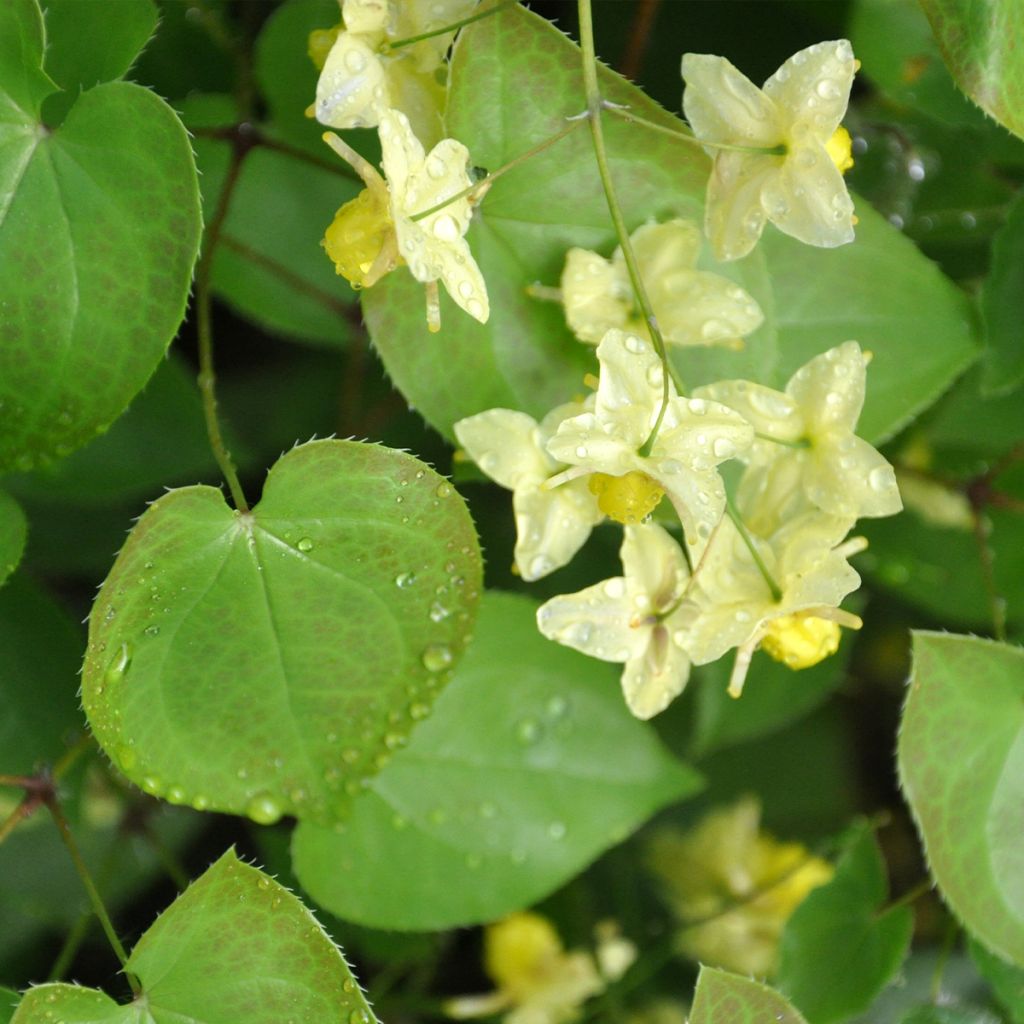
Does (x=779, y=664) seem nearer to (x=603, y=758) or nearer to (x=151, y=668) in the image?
(x=603, y=758)

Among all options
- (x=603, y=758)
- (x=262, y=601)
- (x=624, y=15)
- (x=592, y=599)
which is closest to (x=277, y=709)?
(x=262, y=601)

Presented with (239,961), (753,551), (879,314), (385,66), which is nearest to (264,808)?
(239,961)

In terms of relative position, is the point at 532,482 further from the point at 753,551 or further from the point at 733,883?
the point at 733,883

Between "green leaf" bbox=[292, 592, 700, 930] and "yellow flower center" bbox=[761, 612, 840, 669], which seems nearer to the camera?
"yellow flower center" bbox=[761, 612, 840, 669]

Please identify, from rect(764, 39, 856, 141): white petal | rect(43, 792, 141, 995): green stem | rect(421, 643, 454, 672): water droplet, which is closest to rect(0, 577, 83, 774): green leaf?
rect(43, 792, 141, 995): green stem

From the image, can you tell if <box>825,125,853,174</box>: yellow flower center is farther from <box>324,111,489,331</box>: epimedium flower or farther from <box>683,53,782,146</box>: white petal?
<box>324,111,489,331</box>: epimedium flower

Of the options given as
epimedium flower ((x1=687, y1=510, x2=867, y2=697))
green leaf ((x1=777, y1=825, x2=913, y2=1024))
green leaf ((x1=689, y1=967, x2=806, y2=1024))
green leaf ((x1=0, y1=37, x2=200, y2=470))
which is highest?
green leaf ((x1=0, y1=37, x2=200, y2=470))

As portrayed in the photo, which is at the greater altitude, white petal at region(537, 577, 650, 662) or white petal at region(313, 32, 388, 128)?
white petal at region(313, 32, 388, 128)
